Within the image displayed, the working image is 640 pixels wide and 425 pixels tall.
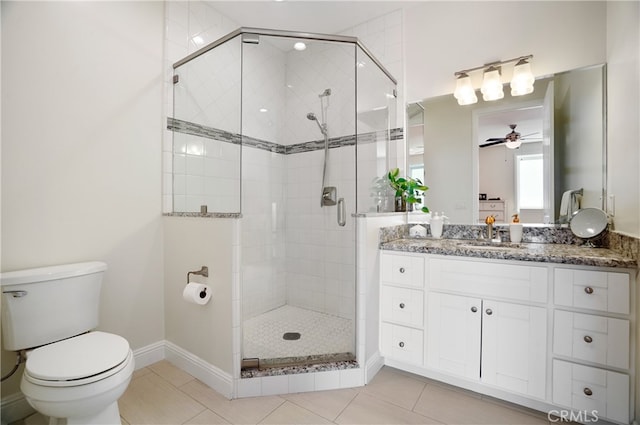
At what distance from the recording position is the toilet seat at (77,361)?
1109mm

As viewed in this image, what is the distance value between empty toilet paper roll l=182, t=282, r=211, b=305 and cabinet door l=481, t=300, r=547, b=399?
1610 millimetres

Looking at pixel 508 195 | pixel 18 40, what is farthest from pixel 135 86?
pixel 508 195

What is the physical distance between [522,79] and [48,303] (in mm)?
3115

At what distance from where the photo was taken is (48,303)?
141 centimetres

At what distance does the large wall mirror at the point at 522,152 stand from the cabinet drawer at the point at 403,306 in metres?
0.80

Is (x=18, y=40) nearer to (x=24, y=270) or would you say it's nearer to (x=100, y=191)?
(x=100, y=191)

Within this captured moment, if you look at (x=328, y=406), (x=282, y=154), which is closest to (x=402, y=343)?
(x=328, y=406)

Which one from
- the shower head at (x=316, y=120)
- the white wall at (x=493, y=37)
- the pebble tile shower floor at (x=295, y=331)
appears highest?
the white wall at (x=493, y=37)

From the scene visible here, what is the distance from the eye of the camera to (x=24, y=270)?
4.79ft

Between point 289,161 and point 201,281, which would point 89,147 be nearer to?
point 201,281

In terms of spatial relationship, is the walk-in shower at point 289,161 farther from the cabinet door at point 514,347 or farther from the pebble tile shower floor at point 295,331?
the cabinet door at point 514,347

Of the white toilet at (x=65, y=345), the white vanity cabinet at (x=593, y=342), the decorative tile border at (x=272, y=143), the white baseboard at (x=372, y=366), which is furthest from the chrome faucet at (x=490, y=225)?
the white toilet at (x=65, y=345)

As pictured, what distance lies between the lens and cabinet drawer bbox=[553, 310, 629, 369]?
128 centimetres

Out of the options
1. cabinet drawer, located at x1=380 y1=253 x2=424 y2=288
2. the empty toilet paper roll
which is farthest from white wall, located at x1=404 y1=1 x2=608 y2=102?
the empty toilet paper roll
